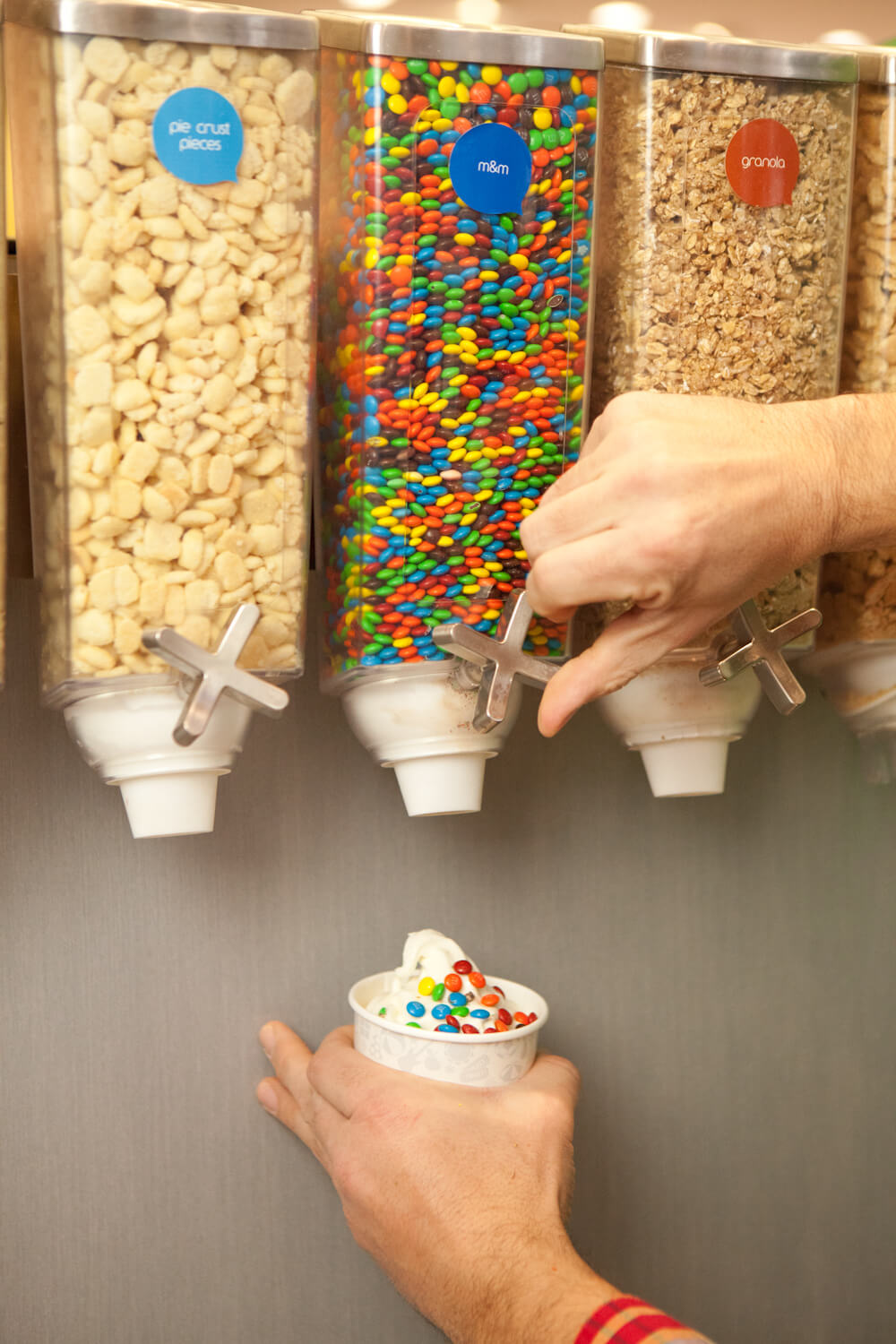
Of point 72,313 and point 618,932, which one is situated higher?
point 72,313

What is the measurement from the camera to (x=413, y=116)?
1.91 feet

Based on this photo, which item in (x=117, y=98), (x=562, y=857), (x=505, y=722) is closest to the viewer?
(x=117, y=98)

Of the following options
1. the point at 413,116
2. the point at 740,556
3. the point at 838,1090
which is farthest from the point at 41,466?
the point at 838,1090

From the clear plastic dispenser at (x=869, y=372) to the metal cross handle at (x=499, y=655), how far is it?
0.78 ft

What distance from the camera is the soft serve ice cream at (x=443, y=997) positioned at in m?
0.70

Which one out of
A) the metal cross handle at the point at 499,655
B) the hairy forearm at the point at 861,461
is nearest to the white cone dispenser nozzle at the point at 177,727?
the metal cross handle at the point at 499,655

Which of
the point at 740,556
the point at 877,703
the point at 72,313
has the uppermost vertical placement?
the point at 72,313

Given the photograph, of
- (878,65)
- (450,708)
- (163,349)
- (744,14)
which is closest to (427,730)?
(450,708)

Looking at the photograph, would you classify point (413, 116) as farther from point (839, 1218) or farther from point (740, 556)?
point (839, 1218)

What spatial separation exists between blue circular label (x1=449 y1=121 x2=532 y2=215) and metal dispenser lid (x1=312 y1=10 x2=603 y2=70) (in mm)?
38

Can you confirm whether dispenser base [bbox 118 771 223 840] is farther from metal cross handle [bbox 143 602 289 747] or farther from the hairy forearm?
the hairy forearm

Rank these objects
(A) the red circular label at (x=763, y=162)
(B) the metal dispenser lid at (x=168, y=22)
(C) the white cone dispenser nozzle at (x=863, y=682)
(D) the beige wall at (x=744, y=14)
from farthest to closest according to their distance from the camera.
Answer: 1. (D) the beige wall at (x=744, y=14)
2. (C) the white cone dispenser nozzle at (x=863, y=682)
3. (A) the red circular label at (x=763, y=162)
4. (B) the metal dispenser lid at (x=168, y=22)

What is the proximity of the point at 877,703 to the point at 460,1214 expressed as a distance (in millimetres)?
414

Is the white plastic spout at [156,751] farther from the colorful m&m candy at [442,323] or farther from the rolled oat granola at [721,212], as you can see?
the rolled oat granola at [721,212]
